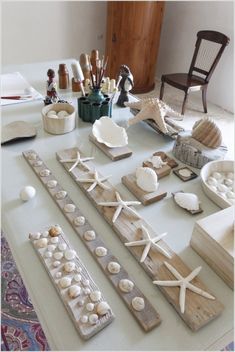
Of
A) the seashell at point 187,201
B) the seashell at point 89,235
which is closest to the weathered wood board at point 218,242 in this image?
the seashell at point 187,201

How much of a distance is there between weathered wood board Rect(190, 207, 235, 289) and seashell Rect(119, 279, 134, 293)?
0.18m

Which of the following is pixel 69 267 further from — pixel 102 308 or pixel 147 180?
pixel 147 180

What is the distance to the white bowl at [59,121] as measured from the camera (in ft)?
3.44

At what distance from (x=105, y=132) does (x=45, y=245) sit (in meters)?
0.51

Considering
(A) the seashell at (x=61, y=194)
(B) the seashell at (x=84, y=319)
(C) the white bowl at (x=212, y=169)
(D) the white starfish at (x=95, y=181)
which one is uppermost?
(C) the white bowl at (x=212, y=169)

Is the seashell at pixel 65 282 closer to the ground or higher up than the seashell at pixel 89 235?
closer to the ground

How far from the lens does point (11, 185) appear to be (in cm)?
85

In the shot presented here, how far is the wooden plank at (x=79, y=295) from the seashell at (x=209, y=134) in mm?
545

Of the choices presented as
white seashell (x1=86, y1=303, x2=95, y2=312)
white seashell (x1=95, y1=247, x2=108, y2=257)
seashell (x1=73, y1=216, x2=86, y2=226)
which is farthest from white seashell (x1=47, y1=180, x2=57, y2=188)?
white seashell (x1=86, y1=303, x2=95, y2=312)

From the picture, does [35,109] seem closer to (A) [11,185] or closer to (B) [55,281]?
(A) [11,185]

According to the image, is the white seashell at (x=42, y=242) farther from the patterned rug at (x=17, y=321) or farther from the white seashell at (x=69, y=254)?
the patterned rug at (x=17, y=321)

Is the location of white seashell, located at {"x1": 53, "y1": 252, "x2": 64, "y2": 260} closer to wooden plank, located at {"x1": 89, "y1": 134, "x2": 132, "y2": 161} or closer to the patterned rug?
wooden plank, located at {"x1": 89, "y1": 134, "x2": 132, "y2": 161}

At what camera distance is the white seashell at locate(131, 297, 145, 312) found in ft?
1.82

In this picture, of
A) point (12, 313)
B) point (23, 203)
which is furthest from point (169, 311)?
point (12, 313)
